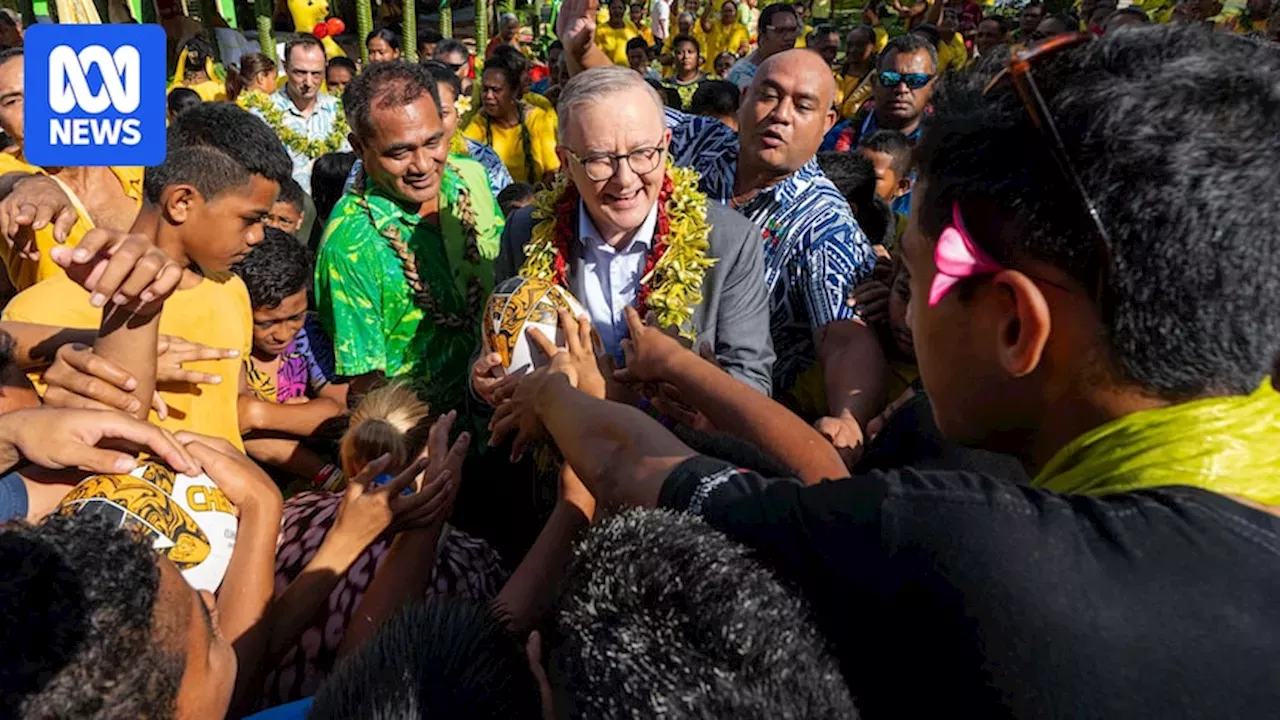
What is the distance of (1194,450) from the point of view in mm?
965

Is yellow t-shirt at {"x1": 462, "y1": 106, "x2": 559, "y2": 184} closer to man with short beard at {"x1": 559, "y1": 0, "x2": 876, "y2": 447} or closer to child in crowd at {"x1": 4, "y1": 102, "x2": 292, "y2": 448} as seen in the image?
man with short beard at {"x1": 559, "y1": 0, "x2": 876, "y2": 447}

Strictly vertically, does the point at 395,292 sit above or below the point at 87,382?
below

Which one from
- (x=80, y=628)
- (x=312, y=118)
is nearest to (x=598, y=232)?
(x=80, y=628)

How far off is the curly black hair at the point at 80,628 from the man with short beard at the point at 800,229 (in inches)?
75.8

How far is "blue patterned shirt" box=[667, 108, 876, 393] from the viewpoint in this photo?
2.93 meters

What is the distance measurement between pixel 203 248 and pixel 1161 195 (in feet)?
8.59

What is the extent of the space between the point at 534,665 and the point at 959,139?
36.5 inches

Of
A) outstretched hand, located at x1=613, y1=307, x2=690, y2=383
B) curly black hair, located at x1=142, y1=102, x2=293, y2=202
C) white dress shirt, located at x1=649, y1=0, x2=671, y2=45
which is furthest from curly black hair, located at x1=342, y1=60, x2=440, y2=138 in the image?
white dress shirt, located at x1=649, y1=0, x2=671, y2=45

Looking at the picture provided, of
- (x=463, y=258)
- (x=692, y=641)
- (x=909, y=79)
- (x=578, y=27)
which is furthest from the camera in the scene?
(x=909, y=79)

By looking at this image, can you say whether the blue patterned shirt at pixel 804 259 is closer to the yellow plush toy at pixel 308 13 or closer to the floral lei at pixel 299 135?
the floral lei at pixel 299 135

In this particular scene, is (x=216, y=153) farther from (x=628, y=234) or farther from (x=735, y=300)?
(x=735, y=300)

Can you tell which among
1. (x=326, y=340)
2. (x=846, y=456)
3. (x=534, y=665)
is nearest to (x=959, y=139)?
(x=534, y=665)

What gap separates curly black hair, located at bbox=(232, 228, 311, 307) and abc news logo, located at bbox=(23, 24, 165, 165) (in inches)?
33.1

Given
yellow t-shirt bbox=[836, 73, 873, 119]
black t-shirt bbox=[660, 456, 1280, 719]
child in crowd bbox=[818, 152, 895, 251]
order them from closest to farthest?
black t-shirt bbox=[660, 456, 1280, 719], child in crowd bbox=[818, 152, 895, 251], yellow t-shirt bbox=[836, 73, 873, 119]
